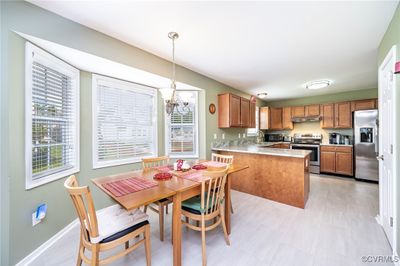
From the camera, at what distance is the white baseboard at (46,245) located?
164 centimetres

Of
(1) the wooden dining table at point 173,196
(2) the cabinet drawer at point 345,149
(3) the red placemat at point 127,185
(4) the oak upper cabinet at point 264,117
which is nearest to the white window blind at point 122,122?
(1) the wooden dining table at point 173,196

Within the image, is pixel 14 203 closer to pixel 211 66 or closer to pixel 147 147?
pixel 147 147

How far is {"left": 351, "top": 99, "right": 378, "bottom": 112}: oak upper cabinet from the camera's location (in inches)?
171

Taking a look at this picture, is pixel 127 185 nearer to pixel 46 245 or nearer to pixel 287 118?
pixel 46 245

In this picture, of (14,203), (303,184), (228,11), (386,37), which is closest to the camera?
(14,203)

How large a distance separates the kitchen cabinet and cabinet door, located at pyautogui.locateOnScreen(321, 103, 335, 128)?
2849 mm

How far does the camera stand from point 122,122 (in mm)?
2975

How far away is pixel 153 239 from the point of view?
2055mm

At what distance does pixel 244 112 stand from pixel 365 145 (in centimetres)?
310

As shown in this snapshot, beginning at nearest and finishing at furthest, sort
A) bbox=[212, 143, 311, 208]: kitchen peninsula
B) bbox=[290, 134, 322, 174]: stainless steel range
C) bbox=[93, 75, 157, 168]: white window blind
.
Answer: bbox=[93, 75, 157, 168]: white window blind → bbox=[212, 143, 311, 208]: kitchen peninsula → bbox=[290, 134, 322, 174]: stainless steel range

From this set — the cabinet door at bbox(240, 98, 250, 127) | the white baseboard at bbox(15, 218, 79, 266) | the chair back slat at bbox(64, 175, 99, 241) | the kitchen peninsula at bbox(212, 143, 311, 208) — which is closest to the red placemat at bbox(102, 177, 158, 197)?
the chair back slat at bbox(64, 175, 99, 241)

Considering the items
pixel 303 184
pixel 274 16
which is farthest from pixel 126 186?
pixel 303 184

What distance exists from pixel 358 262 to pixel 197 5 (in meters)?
3.02

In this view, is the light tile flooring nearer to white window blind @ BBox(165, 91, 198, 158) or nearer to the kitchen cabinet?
white window blind @ BBox(165, 91, 198, 158)
